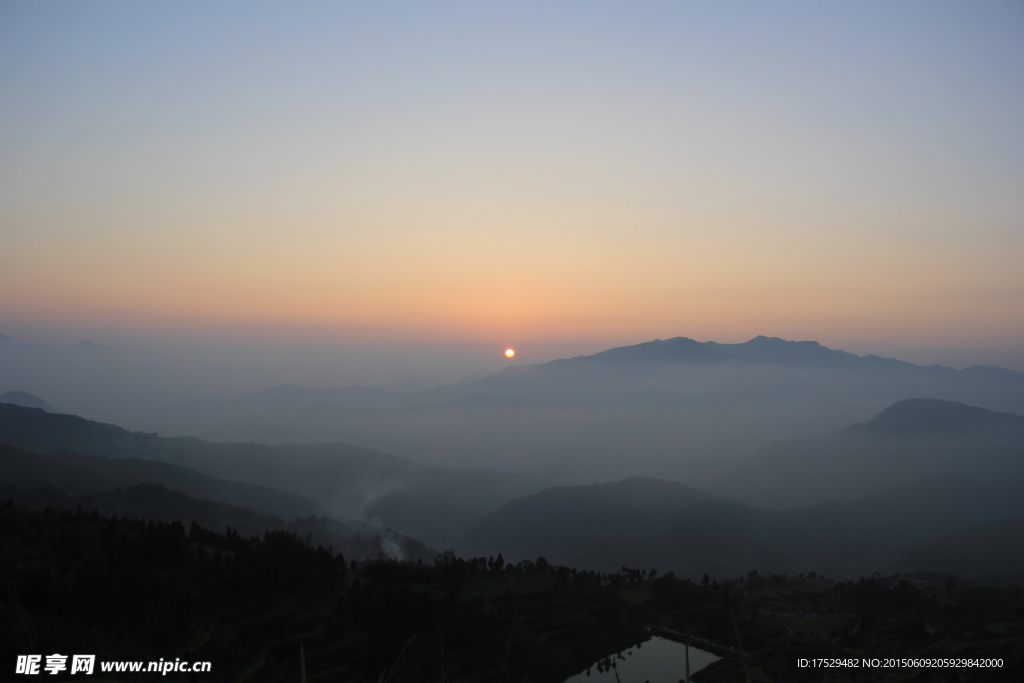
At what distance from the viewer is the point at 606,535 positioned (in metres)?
191

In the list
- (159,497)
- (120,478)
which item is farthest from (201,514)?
(120,478)

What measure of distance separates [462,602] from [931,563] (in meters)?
136

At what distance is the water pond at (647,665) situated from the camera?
44969 mm

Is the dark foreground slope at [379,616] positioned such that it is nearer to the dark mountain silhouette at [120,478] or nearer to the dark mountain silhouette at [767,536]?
the dark mountain silhouette at [120,478]

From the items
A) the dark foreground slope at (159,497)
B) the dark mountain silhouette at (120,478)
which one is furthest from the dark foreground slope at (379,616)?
the dark mountain silhouette at (120,478)

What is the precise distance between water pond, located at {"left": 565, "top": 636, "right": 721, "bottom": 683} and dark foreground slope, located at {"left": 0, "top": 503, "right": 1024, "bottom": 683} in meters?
0.76

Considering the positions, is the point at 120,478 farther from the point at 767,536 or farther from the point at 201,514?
the point at 767,536

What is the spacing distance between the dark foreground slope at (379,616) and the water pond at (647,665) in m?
0.76

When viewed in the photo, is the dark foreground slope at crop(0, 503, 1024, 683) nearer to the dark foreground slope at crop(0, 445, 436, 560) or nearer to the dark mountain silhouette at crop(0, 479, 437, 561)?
the dark foreground slope at crop(0, 445, 436, 560)

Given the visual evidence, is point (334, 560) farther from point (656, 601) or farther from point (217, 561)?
point (656, 601)

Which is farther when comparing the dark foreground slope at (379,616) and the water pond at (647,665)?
the water pond at (647,665)

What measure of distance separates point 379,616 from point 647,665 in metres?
21.6

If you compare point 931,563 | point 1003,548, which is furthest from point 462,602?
point 1003,548

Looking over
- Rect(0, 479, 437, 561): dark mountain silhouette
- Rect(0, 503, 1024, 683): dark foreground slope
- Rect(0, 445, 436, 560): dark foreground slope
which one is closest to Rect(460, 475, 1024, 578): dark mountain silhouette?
Rect(0, 479, 437, 561): dark mountain silhouette
